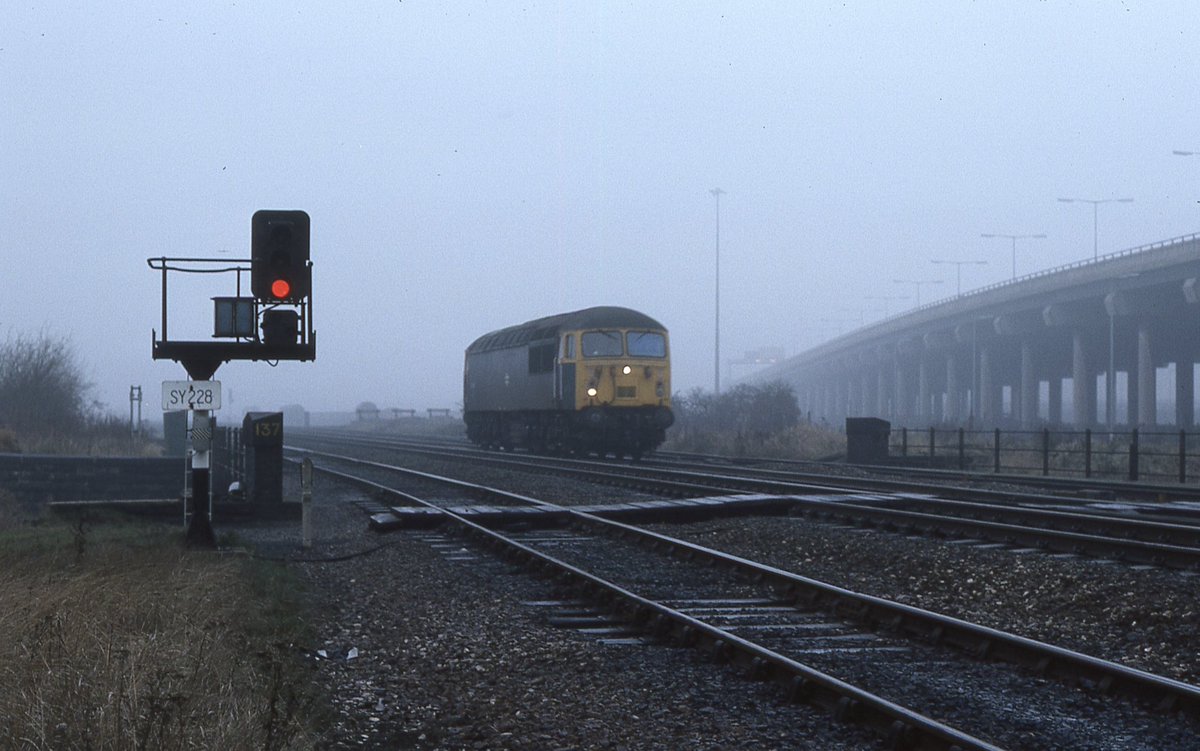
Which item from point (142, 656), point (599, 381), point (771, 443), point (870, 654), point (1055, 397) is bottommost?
point (870, 654)

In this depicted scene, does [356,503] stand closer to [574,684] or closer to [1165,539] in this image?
[1165,539]

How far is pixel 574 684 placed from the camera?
7.67m

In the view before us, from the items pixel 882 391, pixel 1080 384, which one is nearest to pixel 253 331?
pixel 1080 384

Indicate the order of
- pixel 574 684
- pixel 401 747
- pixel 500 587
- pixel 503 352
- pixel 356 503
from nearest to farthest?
1. pixel 401 747
2. pixel 574 684
3. pixel 500 587
4. pixel 356 503
5. pixel 503 352

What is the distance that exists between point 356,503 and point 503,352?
20.5 m

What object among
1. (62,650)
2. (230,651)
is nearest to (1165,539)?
(230,651)

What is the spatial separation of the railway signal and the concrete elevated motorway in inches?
1533

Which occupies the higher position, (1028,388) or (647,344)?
(647,344)

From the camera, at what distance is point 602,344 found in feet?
114

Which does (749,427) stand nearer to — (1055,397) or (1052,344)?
(1052,344)

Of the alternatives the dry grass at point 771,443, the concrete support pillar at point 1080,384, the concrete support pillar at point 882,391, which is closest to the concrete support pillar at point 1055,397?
the concrete support pillar at point 882,391

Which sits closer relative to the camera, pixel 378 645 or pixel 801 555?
pixel 378 645

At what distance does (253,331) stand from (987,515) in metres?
9.08

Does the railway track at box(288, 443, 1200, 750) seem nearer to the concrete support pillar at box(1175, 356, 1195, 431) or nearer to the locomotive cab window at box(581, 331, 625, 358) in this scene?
the locomotive cab window at box(581, 331, 625, 358)
